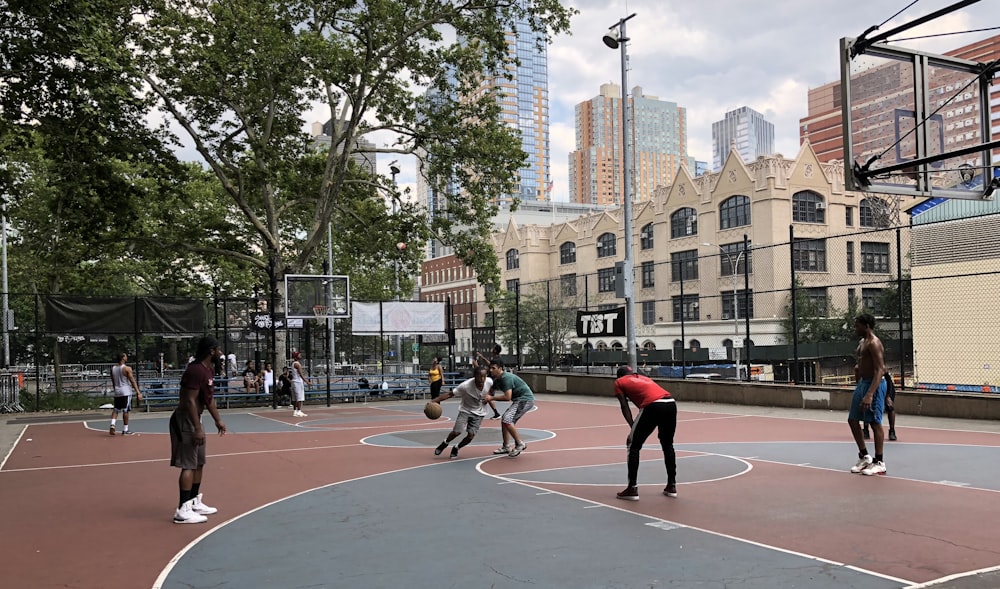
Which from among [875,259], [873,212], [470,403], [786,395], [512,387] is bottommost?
[786,395]

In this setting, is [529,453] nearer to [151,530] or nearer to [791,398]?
[151,530]

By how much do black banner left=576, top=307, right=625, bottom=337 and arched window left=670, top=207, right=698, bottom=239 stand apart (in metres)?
35.4

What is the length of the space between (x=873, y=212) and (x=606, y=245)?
24216mm

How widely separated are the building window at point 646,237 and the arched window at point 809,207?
43.9ft

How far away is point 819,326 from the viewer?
153ft

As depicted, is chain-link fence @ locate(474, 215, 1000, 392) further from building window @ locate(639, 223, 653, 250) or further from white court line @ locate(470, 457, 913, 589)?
white court line @ locate(470, 457, 913, 589)

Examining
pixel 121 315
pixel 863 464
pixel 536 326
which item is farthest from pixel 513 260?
pixel 863 464

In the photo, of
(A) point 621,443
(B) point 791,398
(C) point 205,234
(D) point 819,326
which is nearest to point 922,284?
(D) point 819,326

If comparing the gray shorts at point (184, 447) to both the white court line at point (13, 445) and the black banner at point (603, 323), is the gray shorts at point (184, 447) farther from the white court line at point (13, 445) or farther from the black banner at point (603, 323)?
the black banner at point (603, 323)

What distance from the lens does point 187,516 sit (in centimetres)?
873

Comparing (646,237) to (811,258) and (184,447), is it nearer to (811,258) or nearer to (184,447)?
(811,258)

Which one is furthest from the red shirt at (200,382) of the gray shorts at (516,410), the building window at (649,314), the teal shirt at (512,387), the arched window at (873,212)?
the building window at (649,314)

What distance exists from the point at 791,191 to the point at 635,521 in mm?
53872

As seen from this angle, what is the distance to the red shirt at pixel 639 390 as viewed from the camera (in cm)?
959
